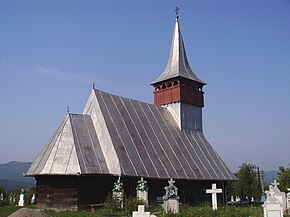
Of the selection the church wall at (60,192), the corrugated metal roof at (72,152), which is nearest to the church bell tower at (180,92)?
the corrugated metal roof at (72,152)

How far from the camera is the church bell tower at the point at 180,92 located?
1158 inches

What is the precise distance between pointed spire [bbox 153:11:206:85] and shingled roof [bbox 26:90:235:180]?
3693 mm

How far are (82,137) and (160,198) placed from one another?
616cm

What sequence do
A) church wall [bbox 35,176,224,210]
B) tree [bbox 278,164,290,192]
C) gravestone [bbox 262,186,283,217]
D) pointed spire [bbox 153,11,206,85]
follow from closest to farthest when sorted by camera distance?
gravestone [bbox 262,186,283,217], church wall [bbox 35,176,224,210], pointed spire [bbox 153,11,206,85], tree [bbox 278,164,290,192]

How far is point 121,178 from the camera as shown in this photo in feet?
66.5

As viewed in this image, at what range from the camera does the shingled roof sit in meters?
19.9

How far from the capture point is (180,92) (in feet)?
97.3

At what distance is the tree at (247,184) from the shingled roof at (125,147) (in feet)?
34.4

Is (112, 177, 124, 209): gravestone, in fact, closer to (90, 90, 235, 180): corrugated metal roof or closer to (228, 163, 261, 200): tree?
(90, 90, 235, 180): corrugated metal roof

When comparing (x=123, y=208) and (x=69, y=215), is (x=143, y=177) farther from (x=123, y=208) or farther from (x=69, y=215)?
(x=69, y=215)

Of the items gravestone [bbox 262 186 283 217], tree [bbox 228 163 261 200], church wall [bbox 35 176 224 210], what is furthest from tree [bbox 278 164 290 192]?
gravestone [bbox 262 186 283 217]

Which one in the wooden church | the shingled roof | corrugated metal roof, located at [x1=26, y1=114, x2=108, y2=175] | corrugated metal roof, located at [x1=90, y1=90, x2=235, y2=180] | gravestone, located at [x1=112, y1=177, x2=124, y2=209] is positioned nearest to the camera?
gravestone, located at [x1=112, y1=177, x2=124, y2=209]

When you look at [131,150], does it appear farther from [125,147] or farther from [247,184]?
[247,184]

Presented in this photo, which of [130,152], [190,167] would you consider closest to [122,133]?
[130,152]
